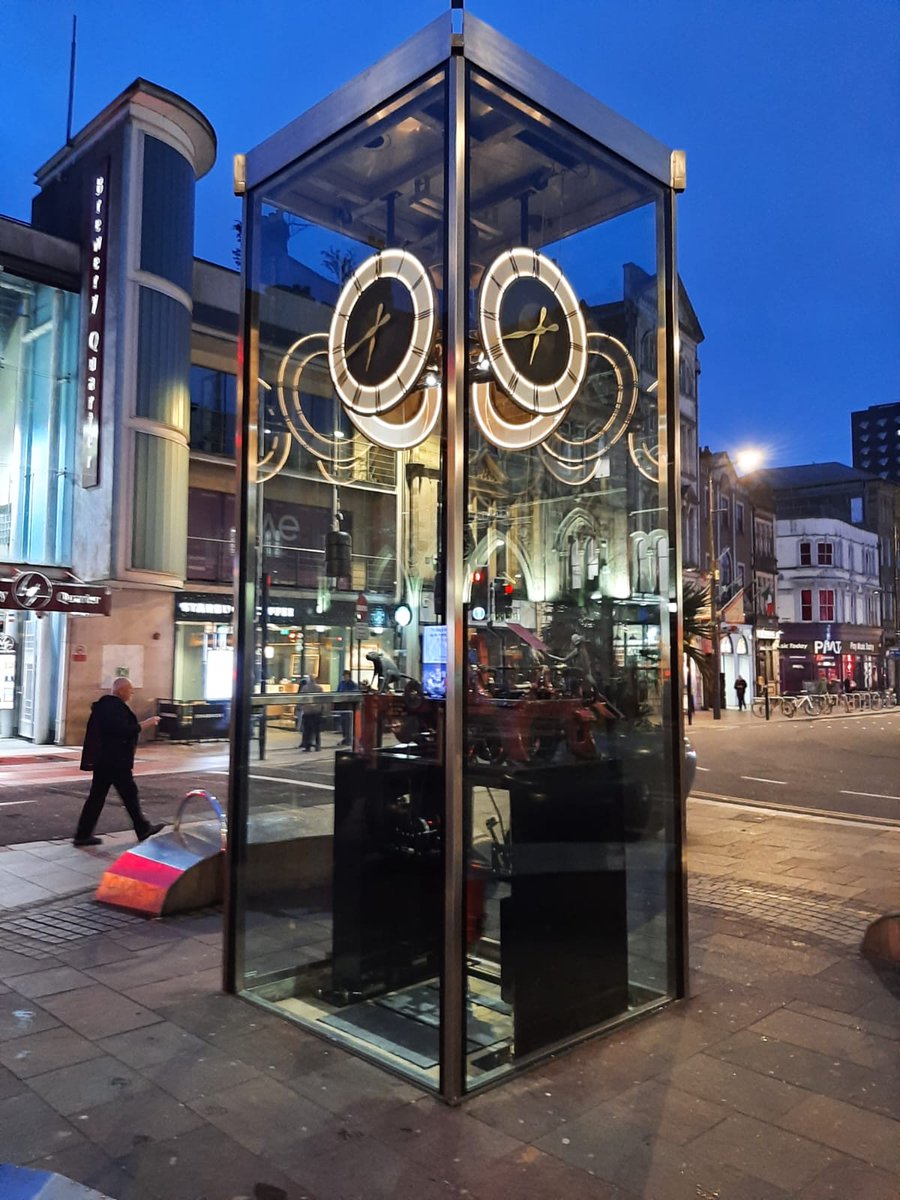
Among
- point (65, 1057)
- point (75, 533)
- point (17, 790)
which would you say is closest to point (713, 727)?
point (75, 533)

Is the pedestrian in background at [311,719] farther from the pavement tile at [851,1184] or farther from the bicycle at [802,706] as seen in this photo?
the bicycle at [802,706]

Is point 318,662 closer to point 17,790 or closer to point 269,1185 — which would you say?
point 269,1185

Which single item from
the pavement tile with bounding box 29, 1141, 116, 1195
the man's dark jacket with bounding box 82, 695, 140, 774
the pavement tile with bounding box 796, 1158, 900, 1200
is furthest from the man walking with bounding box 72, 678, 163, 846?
the pavement tile with bounding box 796, 1158, 900, 1200

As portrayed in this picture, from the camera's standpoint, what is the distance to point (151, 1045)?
442 centimetres

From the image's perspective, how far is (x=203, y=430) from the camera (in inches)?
961

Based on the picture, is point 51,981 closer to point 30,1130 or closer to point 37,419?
point 30,1130

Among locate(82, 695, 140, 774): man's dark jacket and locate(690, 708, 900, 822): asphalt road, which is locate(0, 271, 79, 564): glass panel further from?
locate(690, 708, 900, 822): asphalt road

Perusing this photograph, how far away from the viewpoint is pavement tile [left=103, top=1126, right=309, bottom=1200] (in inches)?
125

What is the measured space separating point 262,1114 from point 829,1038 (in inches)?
107

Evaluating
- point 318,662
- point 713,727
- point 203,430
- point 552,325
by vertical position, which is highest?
point 203,430

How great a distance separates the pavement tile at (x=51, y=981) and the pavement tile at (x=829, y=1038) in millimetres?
3643

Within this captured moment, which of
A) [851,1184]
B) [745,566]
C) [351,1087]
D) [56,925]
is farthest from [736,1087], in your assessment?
[745,566]

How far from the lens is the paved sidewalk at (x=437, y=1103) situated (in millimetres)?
3303

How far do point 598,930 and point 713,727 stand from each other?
26.0 metres
